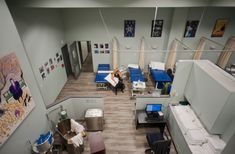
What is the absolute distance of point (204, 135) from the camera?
10.5 feet

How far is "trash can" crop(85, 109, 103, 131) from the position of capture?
419 centimetres

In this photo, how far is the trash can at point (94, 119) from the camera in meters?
4.19

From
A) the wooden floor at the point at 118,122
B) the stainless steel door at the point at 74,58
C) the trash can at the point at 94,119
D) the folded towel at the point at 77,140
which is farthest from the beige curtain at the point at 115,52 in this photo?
the folded towel at the point at 77,140

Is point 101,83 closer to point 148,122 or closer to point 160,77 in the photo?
point 160,77

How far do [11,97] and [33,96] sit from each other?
2.30 feet

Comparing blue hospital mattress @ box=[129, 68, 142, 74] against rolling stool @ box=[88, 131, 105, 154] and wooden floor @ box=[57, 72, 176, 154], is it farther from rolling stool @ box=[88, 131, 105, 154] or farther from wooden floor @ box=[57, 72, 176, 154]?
rolling stool @ box=[88, 131, 105, 154]

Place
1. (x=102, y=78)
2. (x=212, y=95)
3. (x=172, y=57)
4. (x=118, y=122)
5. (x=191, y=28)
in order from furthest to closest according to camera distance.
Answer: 1. (x=172, y=57)
2. (x=191, y=28)
3. (x=102, y=78)
4. (x=118, y=122)
5. (x=212, y=95)

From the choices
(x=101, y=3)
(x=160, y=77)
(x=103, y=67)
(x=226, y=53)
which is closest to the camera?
(x=101, y=3)

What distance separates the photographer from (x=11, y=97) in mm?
2557

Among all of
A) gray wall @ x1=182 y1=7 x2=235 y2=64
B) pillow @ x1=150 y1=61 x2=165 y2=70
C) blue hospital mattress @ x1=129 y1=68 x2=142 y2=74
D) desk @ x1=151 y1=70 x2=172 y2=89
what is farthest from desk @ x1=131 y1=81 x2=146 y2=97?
gray wall @ x1=182 y1=7 x2=235 y2=64

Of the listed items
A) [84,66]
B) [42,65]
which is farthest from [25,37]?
[84,66]

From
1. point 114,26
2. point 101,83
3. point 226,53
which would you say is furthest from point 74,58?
point 226,53

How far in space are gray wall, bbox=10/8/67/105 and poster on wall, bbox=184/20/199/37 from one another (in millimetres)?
6337

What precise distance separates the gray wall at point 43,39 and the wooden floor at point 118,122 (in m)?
0.91
